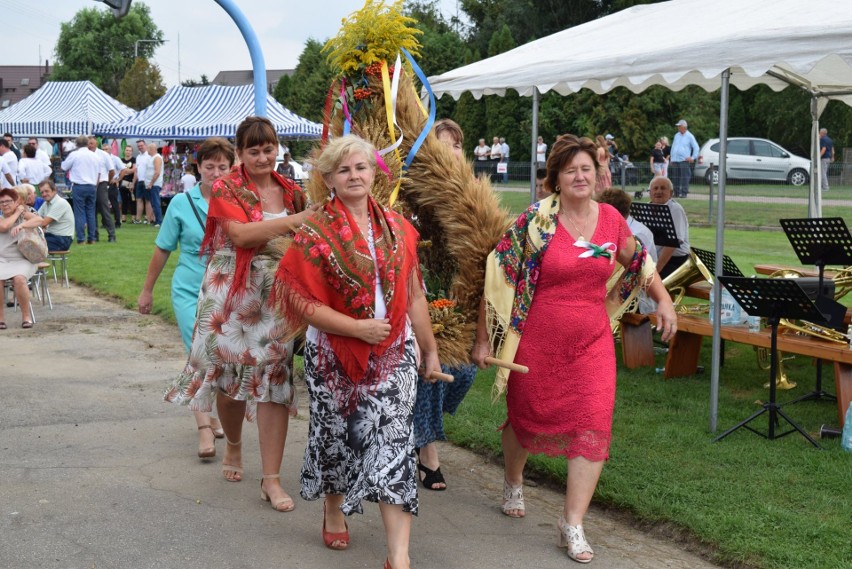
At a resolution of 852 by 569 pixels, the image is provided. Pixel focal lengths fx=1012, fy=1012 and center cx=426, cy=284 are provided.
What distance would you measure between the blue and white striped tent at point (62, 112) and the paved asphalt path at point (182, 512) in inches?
1021

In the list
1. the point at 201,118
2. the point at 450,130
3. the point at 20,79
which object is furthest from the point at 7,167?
the point at 20,79

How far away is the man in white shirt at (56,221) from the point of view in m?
13.1

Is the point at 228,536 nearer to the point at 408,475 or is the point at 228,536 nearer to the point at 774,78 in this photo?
the point at 408,475

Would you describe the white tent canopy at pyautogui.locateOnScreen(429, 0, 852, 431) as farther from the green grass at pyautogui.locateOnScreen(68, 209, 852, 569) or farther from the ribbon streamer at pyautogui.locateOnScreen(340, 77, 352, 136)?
the ribbon streamer at pyautogui.locateOnScreen(340, 77, 352, 136)

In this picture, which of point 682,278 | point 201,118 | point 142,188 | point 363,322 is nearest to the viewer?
point 363,322

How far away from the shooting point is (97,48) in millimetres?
100375

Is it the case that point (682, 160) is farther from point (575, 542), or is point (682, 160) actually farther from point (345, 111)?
point (575, 542)

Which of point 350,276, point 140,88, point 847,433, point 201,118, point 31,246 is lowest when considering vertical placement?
point 847,433

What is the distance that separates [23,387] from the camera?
26.3 ft

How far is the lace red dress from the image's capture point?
469 cm

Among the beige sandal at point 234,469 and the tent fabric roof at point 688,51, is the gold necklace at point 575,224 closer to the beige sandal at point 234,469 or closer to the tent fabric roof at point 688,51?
the tent fabric roof at point 688,51

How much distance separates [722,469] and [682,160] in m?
19.0

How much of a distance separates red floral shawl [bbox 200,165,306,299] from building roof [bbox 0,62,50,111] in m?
133

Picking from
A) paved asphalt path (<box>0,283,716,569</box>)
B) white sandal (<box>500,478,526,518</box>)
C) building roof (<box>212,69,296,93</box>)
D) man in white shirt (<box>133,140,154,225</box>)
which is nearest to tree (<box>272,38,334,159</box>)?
man in white shirt (<box>133,140,154,225</box>)
